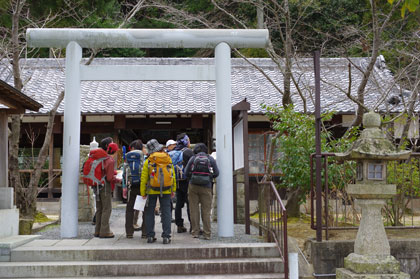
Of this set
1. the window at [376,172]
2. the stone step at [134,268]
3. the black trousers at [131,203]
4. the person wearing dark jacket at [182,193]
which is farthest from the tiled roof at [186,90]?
the stone step at [134,268]

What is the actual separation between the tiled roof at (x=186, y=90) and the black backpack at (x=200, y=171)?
6966mm

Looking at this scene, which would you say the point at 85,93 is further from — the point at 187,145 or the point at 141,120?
the point at 187,145

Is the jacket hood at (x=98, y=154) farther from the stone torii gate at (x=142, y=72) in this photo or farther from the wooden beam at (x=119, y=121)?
the wooden beam at (x=119, y=121)

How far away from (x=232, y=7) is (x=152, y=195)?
13.9 m

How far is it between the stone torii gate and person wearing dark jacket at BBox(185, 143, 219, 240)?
50 cm

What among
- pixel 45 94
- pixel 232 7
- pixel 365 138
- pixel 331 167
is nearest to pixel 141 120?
pixel 45 94

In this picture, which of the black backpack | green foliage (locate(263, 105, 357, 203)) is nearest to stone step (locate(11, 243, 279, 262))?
the black backpack

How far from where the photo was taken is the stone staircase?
6180 mm

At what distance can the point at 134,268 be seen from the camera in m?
6.21

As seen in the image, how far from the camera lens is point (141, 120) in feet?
51.0

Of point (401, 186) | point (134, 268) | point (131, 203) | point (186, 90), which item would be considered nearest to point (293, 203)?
point (401, 186)

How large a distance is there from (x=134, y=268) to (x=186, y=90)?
36.3 feet

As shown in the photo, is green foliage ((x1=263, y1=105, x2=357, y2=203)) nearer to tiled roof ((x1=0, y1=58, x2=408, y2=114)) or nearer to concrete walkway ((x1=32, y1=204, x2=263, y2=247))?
concrete walkway ((x1=32, y1=204, x2=263, y2=247))

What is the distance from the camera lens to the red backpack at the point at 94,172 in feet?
24.1
